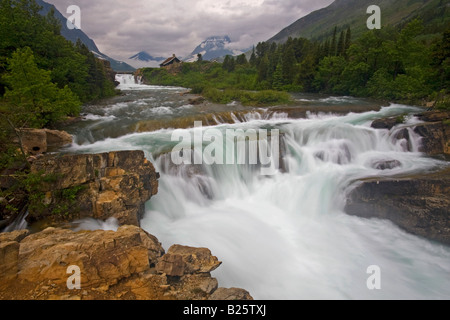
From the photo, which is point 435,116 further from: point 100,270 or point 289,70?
point 289,70

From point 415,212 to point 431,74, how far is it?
2004cm

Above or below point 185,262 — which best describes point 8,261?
above

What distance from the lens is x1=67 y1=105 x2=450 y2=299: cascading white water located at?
25.1 feet

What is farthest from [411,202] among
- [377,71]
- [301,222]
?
[377,71]

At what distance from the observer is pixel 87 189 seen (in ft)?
27.0

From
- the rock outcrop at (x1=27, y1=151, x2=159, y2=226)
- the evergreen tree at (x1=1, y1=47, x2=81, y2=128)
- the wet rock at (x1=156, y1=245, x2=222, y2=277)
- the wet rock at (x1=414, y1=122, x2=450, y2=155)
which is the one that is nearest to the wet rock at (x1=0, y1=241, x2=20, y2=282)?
the wet rock at (x1=156, y1=245, x2=222, y2=277)

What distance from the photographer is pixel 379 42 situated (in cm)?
2867

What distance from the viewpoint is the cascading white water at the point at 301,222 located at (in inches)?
301

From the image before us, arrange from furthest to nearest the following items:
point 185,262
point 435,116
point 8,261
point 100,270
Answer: point 435,116 < point 185,262 < point 100,270 < point 8,261

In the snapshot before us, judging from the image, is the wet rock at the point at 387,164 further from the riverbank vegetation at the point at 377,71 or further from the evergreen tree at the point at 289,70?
the evergreen tree at the point at 289,70

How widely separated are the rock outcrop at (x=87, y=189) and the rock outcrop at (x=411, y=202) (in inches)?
375

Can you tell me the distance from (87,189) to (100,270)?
4.14 m

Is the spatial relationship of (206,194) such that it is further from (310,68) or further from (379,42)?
(310,68)
